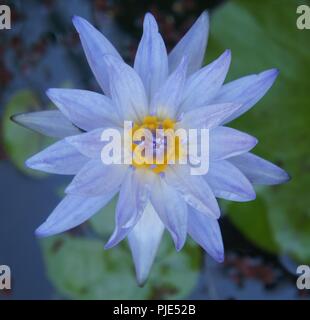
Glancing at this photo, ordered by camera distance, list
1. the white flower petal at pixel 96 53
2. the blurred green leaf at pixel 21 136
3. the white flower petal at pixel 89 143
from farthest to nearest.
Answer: the blurred green leaf at pixel 21 136, the white flower petal at pixel 96 53, the white flower petal at pixel 89 143

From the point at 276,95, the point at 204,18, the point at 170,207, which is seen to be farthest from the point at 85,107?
the point at 276,95

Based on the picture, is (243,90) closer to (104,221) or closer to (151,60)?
(151,60)

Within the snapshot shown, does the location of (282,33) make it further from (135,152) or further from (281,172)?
(135,152)

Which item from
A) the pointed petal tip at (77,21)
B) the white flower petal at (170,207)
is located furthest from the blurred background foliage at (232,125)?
the white flower petal at (170,207)

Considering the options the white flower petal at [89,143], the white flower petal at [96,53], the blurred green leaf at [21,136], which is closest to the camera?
the white flower petal at [89,143]

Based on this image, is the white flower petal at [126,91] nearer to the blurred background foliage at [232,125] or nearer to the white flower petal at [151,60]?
the white flower petal at [151,60]
